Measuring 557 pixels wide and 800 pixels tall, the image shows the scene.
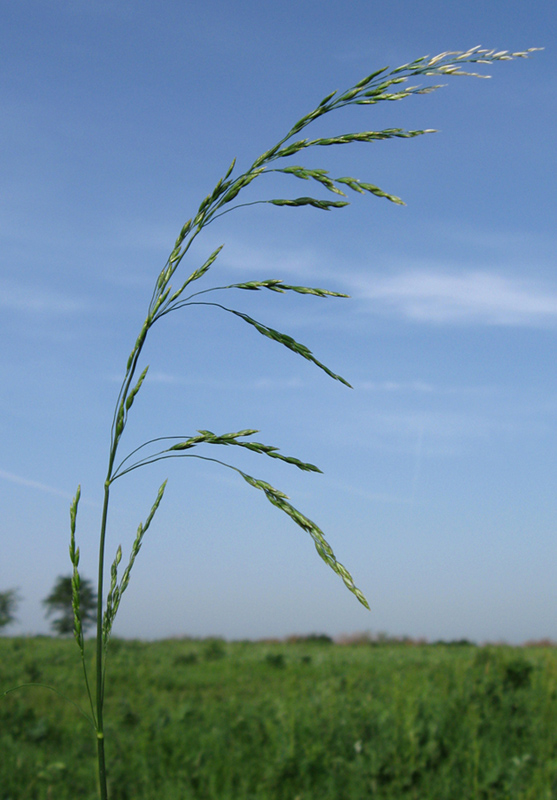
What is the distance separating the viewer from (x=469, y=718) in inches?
214

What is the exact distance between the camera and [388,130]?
1294 mm

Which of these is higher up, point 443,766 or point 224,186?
point 224,186

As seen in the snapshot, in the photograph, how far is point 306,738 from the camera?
5031 mm

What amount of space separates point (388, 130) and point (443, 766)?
187 inches

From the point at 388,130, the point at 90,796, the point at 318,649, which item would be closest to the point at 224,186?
the point at 388,130

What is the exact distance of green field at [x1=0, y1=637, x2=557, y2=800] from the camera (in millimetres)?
4570

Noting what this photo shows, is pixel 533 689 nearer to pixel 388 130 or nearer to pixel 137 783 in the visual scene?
pixel 137 783

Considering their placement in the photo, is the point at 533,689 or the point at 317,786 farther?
the point at 533,689

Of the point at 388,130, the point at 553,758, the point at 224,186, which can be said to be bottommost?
the point at 553,758

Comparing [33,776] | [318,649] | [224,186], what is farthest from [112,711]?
[224,186]

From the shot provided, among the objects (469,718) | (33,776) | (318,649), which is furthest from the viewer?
(318,649)

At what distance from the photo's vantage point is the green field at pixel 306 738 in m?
4.57

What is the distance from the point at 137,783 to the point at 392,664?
4.77 metres

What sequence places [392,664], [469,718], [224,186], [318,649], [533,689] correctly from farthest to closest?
[318,649]
[392,664]
[533,689]
[469,718]
[224,186]
